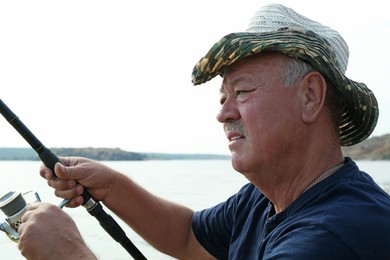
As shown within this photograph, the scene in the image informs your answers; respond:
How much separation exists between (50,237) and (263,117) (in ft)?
3.15

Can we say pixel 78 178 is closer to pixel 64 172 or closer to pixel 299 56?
pixel 64 172

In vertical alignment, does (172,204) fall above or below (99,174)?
below

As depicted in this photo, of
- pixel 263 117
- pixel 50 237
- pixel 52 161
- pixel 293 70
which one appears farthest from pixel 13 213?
pixel 293 70

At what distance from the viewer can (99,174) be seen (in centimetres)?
313

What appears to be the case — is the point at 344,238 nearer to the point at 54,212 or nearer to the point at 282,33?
the point at 282,33

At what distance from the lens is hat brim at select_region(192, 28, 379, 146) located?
7.45ft

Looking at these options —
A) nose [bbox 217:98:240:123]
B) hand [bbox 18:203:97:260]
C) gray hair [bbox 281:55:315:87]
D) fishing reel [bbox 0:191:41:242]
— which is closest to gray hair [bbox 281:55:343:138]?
gray hair [bbox 281:55:315:87]

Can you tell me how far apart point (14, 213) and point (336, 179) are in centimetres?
136

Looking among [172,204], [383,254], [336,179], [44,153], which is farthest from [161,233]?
[383,254]

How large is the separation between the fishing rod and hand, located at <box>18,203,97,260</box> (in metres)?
0.48

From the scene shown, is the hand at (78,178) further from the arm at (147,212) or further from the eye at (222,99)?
the eye at (222,99)

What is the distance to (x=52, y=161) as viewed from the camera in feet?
9.45

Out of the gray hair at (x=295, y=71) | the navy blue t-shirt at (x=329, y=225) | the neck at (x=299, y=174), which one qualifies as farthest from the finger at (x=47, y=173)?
the gray hair at (x=295, y=71)

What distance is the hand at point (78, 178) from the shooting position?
2.94 m
